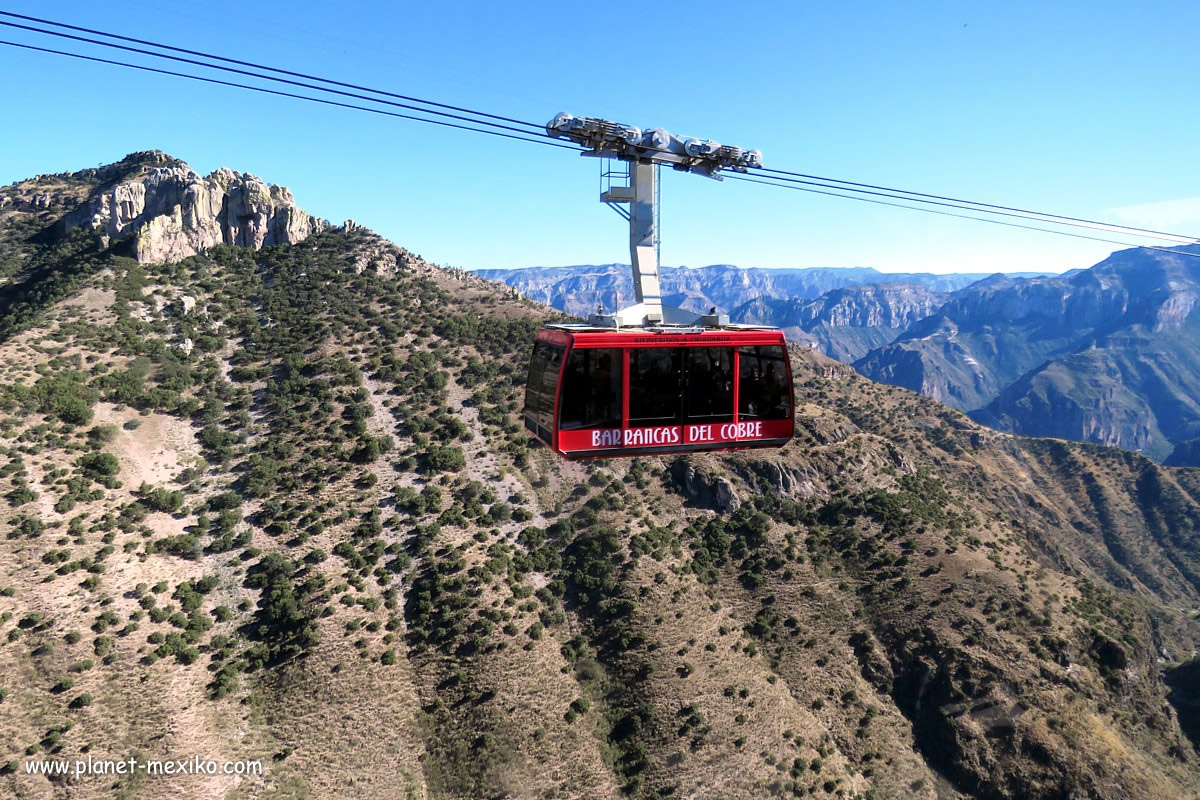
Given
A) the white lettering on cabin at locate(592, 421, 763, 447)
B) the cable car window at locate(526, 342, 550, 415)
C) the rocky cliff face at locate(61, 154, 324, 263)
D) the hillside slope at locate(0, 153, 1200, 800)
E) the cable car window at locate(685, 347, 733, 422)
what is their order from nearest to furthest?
the white lettering on cabin at locate(592, 421, 763, 447)
the cable car window at locate(685, 347, 733, 422)
the cable car window at locate(526, 342, 550, 415)
the hillside slope at locate(0, 153, 1200, 800)
the rocky cliff face at locate(61, 154, 324, 263)

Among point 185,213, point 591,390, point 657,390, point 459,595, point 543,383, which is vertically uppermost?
point 185,213

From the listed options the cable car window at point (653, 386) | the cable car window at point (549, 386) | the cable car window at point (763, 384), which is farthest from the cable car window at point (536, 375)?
the cable car window at point (763, 384)

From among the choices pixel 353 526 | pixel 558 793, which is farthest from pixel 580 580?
pixel 353 526

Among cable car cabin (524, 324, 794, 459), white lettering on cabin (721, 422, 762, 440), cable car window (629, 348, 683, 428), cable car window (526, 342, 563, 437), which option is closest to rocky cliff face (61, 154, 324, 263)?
cable car window (526, 342, 563, 437)

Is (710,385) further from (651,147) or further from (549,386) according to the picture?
(651,147)

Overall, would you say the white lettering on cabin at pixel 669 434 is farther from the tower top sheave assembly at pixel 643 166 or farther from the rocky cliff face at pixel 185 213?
the rocky cliff face at pixel 185 213

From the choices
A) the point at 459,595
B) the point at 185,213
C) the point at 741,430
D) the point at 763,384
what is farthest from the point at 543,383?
the point at 185,213

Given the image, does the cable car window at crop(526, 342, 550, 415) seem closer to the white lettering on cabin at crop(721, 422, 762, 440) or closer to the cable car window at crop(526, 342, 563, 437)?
the cable car window at crop(526, 342, 563, 437)
